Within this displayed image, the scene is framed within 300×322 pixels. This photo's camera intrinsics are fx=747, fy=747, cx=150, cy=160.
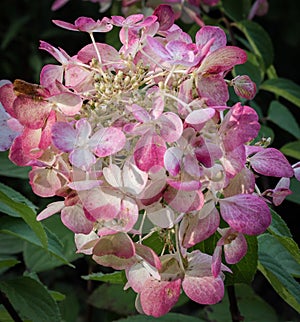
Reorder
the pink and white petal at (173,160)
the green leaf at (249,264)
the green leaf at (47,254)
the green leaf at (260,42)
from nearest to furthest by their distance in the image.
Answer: the pink and white petal at (173,160), the green leaf at (249,264), the green leaf at (47,254), the green leaf at (260,42)

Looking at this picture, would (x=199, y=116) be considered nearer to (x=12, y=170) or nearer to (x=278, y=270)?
→ (x=278, y=270)

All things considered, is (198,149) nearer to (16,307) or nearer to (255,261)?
(255,261)

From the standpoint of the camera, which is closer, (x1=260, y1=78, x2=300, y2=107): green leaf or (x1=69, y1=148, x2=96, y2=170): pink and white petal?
(x1=69, y1=148, x2=96, y2=170): pink and white petal

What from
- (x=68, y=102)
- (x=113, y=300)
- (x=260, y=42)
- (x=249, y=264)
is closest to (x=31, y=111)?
(x=68, y=102)

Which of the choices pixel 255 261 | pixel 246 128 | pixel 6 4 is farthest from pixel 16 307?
pixel 6 4

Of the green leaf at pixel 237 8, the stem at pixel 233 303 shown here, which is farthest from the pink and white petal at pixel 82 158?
the green leaf at pixel 237 8

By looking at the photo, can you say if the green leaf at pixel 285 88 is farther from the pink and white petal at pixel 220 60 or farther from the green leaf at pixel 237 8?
the pink and white petal at pixel 220 60

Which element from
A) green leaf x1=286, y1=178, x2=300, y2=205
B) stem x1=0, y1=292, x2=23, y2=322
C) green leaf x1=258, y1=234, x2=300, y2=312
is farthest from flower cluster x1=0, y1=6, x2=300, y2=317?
green leaf x1=286, y1=178, x2=300, y2=205

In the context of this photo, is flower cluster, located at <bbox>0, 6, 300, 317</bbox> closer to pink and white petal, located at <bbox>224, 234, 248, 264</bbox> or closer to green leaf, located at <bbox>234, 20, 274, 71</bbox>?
pink and white petal, located at <bbox>224, 234, 248, 264</bbox>
